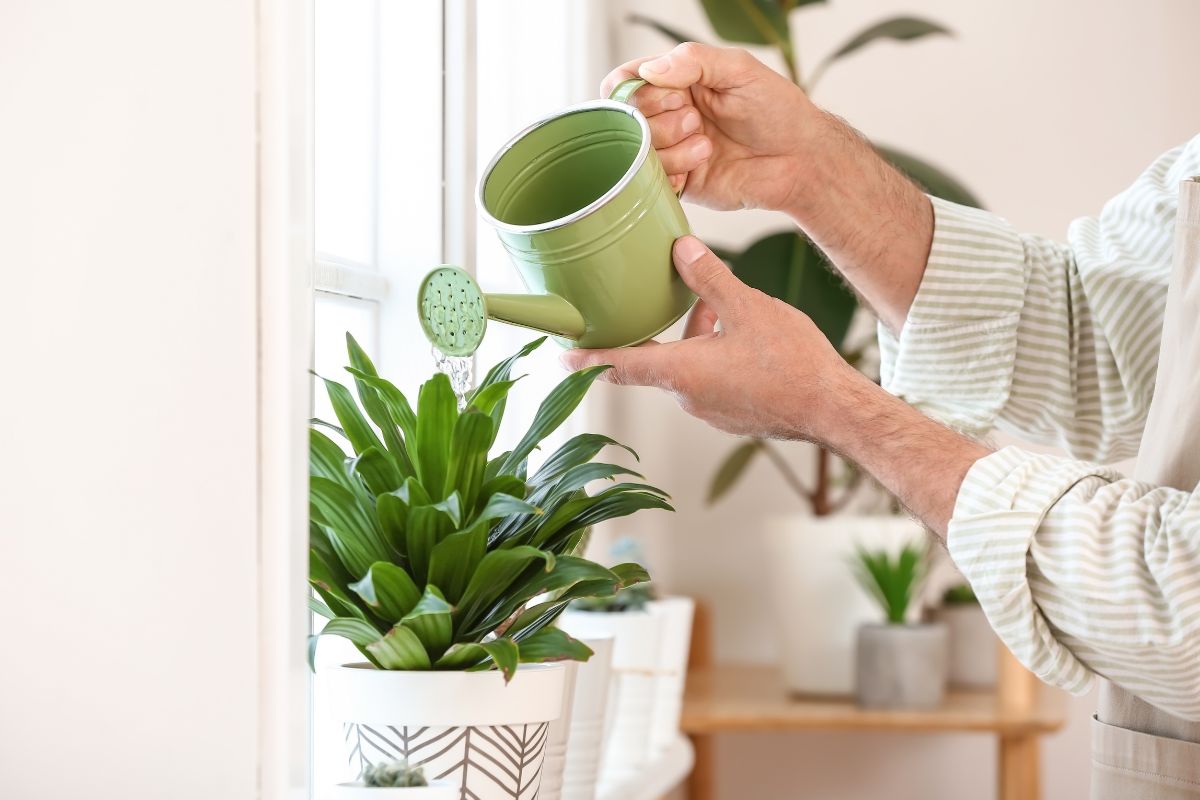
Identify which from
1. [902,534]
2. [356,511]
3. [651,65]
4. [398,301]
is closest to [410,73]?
[398,301]

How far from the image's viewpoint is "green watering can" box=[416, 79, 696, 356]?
2.27 ft

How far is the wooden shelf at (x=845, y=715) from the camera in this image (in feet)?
5.91

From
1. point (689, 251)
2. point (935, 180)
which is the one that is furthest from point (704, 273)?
point (935, 180)

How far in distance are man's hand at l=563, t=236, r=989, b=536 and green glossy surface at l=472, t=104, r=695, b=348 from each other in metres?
0.02

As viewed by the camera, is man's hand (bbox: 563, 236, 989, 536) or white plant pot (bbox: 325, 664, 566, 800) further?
man's hand (bbox: 563, 236, 989, 536)

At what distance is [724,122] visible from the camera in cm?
107

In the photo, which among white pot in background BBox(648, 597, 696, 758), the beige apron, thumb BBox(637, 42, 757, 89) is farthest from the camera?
white pot in background BBox(648, 597, 696, 758)

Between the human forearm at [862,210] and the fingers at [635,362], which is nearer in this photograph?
the fingers at [635,362]

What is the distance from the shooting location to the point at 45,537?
526mm

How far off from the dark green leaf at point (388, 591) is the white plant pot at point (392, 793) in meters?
0.10

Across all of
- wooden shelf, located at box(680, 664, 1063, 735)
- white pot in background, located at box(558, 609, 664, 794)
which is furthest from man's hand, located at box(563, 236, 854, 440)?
wooden shelf, located at box(680, 664, 1063, 735)

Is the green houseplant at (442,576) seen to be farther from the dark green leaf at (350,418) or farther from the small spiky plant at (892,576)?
the small spiky plant at (892,576)

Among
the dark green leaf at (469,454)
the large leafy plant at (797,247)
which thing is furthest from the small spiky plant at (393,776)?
the large leafy plant at (797,247)

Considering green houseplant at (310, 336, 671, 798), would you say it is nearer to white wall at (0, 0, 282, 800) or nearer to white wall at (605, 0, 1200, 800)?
white wall at (0, 0, 282, 800)
